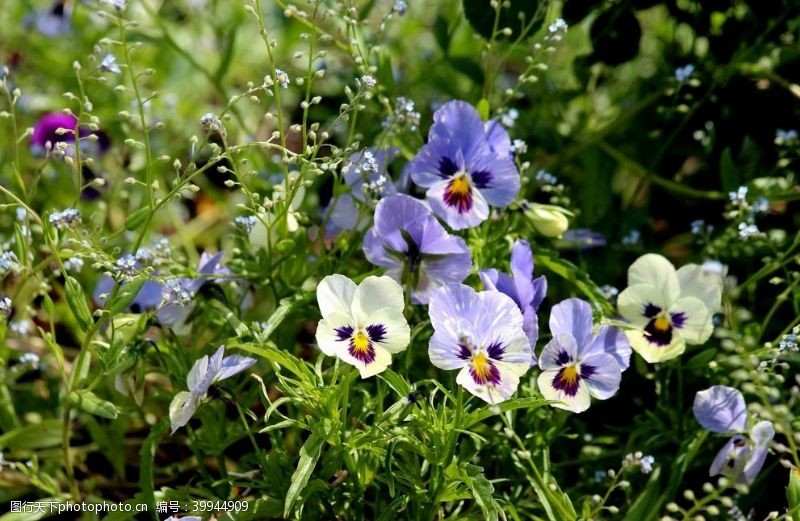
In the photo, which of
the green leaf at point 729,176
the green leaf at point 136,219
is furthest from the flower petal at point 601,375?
the green leaf at point 136,219

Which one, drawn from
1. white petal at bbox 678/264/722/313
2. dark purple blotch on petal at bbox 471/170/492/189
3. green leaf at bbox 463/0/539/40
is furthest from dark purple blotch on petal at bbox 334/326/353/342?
green leaf at bbox 463/0/539/40

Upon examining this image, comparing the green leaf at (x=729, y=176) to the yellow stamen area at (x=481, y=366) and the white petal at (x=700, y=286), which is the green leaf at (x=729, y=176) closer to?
the white petal at (x=700, y=286)

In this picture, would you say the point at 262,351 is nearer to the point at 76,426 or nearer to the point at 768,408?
the point at 768,408

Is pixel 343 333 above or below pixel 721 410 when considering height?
above

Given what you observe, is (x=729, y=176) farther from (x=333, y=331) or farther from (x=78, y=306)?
(x=78, y=306)

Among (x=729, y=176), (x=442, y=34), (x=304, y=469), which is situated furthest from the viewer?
(x=442, y=34)

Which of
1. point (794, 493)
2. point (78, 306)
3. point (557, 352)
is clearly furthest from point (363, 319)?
point (794, 493)

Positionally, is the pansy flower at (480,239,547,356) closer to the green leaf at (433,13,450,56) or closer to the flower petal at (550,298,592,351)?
the flower petal at (550,298,592,351)
